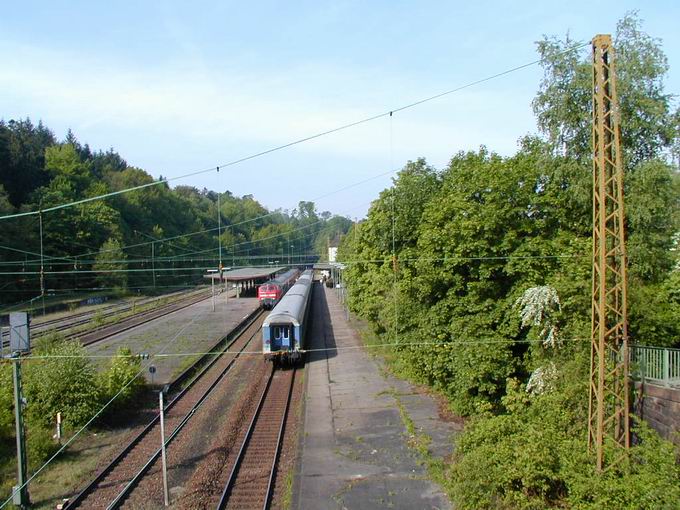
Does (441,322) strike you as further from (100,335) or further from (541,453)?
(100,335)

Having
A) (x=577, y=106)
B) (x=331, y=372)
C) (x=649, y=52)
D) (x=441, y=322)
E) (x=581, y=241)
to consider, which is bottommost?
(x=331, y=372)

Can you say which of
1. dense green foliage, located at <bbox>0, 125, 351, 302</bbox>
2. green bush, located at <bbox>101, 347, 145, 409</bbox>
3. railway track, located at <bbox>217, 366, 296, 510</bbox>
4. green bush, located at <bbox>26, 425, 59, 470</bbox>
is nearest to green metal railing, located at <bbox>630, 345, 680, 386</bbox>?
railway track, located at <bbox>217, 366, 296, 510</bbox>

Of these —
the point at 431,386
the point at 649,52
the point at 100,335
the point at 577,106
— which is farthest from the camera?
the point at 100,335

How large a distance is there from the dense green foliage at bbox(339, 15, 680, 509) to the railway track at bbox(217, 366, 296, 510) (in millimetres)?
4194

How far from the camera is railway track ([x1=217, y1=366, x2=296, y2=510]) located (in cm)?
1170

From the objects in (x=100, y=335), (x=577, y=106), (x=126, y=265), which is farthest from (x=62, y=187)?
(x=577, y=106)

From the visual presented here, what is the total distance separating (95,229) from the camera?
49875mm

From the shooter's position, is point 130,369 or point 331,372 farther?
point 331,372

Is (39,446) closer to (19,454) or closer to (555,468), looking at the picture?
(19,454)

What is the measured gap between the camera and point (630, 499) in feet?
30.6

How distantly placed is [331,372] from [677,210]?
14.4 m

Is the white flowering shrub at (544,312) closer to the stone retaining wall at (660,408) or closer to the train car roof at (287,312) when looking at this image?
the stone retaining wall at (660,408)

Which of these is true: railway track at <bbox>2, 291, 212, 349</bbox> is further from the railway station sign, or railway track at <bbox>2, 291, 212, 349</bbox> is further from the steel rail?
the railway station sign

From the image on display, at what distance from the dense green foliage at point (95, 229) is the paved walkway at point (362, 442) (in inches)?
450
